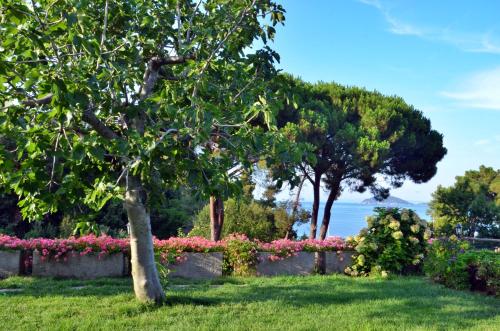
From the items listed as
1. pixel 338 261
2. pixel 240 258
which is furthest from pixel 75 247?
pixel 338 261

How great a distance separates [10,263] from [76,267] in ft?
4.58

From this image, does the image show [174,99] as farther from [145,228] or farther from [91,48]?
[91,48]

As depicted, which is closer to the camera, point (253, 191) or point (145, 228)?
point (145, 228)

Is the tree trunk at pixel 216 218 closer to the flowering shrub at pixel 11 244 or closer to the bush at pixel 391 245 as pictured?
the bush at pixel 391 245

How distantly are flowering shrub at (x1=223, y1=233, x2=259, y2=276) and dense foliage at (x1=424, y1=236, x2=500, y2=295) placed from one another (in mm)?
3796

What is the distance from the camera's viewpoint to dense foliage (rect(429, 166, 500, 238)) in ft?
70.7

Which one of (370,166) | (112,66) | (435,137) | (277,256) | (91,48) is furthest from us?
(435,137)

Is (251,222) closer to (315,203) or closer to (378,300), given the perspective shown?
(315,203)

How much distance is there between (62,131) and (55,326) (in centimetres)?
253

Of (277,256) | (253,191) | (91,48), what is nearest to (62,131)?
(91,48)

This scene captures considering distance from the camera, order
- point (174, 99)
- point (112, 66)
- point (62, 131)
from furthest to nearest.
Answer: point (174, 99) < point (112, 66) < point (62, 131)

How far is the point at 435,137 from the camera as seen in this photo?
20.4 metres

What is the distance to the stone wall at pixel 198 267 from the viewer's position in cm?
1069

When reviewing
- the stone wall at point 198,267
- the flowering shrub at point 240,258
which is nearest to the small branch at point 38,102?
the stone wall at point 198,267
